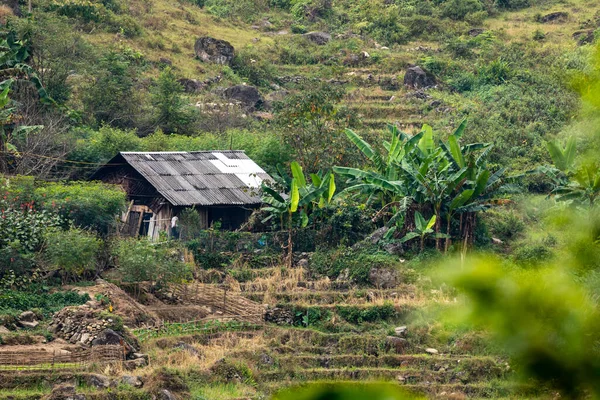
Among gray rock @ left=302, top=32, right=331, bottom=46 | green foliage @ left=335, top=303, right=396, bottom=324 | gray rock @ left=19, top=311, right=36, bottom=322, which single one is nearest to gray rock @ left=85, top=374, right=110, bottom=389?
gray rock @ left=19, top=311, right=36, bottom=322

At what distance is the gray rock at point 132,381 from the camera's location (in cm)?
1339

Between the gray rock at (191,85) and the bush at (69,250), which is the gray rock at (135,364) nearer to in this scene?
the bush at (69,250)

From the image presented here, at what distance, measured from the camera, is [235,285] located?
727 inches

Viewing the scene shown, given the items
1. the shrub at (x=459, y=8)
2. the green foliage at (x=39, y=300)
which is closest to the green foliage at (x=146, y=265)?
the green foliage at (x=39, y=300)

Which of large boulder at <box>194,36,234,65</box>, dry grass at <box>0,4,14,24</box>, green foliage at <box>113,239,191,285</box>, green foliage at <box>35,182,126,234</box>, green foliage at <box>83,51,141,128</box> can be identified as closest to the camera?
green foliage at <box>113,239,191,285</box>

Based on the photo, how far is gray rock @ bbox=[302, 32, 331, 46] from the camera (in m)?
40.9

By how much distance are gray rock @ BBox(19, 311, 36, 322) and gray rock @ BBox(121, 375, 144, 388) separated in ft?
9.20

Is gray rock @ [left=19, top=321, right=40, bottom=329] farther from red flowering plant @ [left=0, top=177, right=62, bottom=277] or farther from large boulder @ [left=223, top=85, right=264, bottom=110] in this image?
large boulder @ [left=223, top=85, right=264, bottom=110]

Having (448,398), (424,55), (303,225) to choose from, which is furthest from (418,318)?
(424,55)

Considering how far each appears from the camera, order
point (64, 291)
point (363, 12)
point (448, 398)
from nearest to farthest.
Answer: point (448, 398) < point (64, 291) < point (363, 12)

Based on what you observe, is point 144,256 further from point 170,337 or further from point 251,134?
point 251,134

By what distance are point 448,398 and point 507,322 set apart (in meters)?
12.6

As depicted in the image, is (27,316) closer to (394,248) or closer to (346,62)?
(394,248)

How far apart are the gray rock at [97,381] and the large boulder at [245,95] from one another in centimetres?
1949
